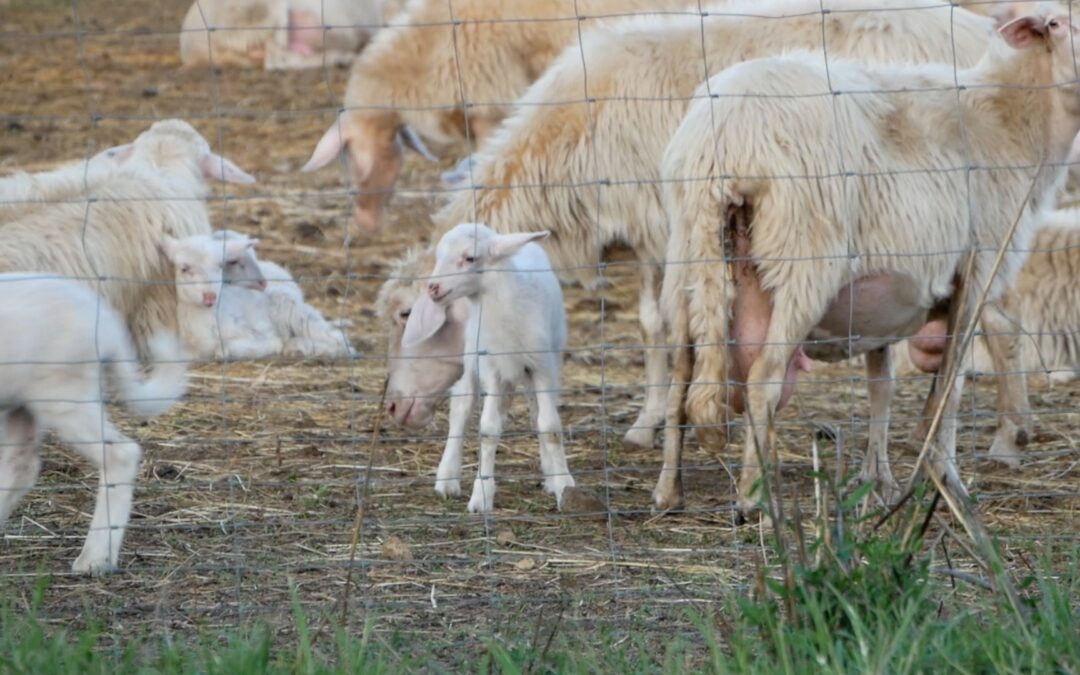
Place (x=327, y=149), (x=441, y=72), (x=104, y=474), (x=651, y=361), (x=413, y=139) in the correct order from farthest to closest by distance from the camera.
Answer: (x=413, y=139)
(x=327, y=149)
(x=441, y=72)
(x=651, y=361)
(x=104, y=474)

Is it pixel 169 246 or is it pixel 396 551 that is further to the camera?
pixel 169 246

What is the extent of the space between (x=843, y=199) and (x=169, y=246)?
2.76 metres

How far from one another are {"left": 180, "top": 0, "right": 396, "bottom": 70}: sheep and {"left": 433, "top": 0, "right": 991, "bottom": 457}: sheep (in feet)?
26.5

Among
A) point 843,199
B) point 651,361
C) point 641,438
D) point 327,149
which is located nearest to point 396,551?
point 843,199

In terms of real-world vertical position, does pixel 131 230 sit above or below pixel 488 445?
above

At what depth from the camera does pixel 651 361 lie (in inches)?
244

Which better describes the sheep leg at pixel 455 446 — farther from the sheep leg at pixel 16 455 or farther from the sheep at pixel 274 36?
the sheep at pixel 274 36

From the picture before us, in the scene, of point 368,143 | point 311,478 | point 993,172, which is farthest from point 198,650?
point 368,143

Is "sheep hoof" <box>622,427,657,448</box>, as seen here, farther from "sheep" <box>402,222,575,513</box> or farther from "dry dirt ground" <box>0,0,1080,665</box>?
"sheep" <box>402,222,575,513</box>

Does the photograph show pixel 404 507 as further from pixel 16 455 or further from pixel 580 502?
pixel 16 455

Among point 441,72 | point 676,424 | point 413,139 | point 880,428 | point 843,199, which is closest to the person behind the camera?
point 843,199

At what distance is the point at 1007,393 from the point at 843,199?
163cm

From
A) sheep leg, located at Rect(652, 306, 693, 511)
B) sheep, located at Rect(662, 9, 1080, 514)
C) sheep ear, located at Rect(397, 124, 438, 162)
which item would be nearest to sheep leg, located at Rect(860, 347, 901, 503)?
sheep, located at Rect(662, 9, 1080, 514)

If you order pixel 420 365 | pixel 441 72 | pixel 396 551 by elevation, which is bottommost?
pixel 396 551
